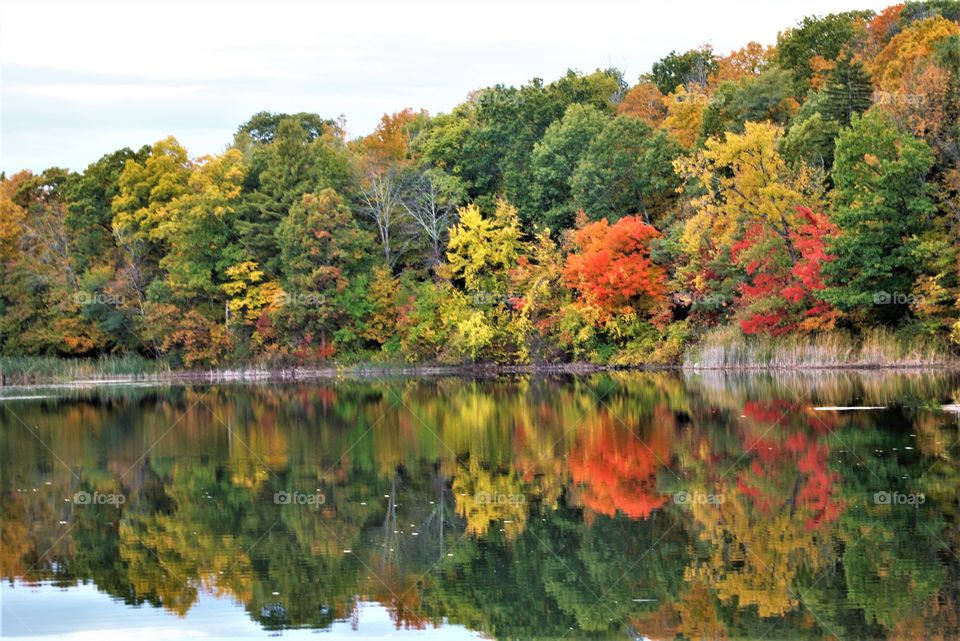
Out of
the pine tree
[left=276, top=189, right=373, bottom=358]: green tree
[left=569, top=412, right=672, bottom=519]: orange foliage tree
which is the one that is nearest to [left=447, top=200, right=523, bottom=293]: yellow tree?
[left=276, top=189, right=373, bottom=358]: green tree

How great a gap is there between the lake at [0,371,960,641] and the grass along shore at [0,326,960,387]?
1308 centimetres

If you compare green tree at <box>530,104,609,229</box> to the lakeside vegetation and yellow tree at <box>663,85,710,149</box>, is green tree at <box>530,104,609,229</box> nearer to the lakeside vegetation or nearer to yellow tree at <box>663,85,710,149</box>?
the lakeside vegetation

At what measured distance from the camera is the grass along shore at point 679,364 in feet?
141

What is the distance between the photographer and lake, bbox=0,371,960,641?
38.8ft

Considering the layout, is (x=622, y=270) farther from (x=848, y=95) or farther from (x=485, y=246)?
(x=848, y=95)

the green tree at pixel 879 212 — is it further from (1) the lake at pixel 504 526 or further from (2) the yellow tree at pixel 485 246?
(2) the yellow tree at pixel 485 246

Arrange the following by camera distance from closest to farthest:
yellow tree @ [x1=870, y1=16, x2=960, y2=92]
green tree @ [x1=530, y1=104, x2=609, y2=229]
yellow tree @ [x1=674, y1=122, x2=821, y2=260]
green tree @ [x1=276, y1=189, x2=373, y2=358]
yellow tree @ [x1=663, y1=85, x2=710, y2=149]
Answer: yellow tree @ [x1=674, y1=122, x2=821, y2=260]
yellow tree @ [x1=870, y1=16, x2=960, y2=92]
green tree @ [x1=276, y1=189, x2=373, y2=358]
green tree @ [x1=530, y1=104, x2=609, y2=229]
yellow tree @ [x1=663, y1=85, x2=710, y2=149]

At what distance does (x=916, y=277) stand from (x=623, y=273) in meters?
13.4

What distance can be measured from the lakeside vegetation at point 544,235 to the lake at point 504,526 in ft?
51.5

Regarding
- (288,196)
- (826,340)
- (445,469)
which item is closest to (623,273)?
(826,340)

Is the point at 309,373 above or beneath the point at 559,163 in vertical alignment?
beneath

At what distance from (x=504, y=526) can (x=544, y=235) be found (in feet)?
141

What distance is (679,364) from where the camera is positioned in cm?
5316

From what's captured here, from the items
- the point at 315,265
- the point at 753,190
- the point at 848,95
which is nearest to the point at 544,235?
the point at 315,265
